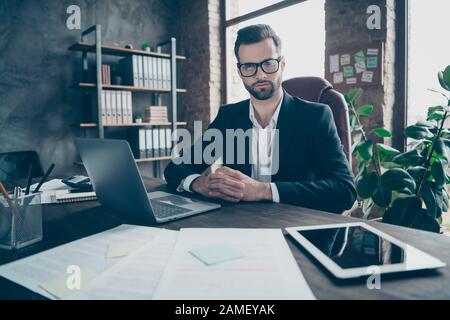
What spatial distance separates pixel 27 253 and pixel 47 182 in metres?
0.87

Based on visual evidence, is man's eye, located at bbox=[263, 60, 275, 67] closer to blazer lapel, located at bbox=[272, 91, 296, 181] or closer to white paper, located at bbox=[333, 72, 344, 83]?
blazer lapel, located at bbox=[272, 91, 296, 181]

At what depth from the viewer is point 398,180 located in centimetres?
196

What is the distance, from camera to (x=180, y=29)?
439 cm

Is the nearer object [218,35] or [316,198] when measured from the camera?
[316,198]

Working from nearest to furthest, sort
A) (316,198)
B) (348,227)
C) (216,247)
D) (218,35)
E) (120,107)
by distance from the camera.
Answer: (216,247) < (348,227) < (316,198) < (120,107) < (218,35)

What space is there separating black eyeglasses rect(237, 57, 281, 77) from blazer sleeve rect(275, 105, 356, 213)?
0.94 feet

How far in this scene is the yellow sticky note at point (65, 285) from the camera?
52cm

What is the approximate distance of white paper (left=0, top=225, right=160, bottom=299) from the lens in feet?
1.88

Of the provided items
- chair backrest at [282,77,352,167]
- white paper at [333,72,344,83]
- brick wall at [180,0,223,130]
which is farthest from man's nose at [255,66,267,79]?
brick wall at [180,0,223,130]

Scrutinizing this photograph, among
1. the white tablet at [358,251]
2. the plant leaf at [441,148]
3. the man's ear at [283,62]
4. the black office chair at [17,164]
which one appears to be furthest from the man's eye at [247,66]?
the black office chair at [17,164]

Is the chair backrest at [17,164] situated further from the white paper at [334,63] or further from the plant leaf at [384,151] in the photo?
the white paper at [334,63]
